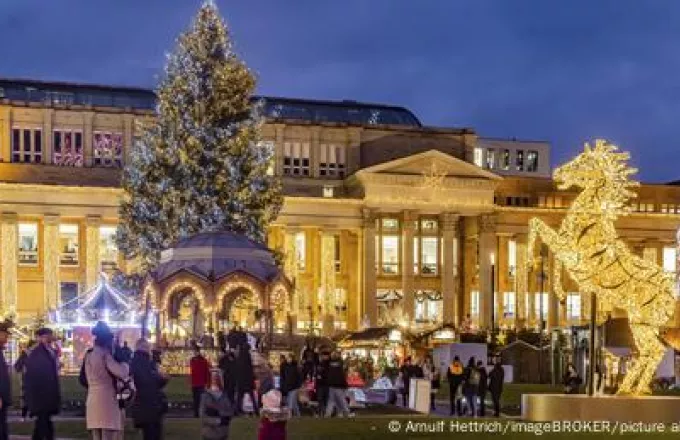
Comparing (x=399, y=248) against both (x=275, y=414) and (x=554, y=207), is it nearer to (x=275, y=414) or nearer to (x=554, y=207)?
(x=554, y=207)

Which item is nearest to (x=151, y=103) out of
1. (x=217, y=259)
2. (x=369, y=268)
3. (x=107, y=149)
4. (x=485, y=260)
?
(x=107, y=149)

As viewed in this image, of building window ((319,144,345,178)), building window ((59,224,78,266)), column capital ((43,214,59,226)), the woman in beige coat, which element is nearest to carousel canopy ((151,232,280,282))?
the woman in beige coat

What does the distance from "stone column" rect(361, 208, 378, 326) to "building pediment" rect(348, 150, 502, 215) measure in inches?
61.2

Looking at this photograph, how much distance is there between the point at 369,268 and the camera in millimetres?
108375

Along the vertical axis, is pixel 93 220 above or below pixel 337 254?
above

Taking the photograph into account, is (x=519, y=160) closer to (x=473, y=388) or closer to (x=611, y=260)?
(x=473, y=388)

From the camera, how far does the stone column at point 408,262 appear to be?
10900cm

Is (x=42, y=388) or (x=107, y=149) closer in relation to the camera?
(x=42, y=388)

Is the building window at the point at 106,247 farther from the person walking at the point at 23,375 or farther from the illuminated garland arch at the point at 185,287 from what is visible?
the person walking at the point at 23,375

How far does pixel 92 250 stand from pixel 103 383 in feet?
281

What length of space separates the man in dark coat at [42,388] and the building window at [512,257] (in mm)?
98771

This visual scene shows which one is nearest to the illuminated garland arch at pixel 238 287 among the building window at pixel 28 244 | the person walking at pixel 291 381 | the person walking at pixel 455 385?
the person walking at pixel 455 385

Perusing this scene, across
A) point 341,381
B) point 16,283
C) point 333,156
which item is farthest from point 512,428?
point 333,156

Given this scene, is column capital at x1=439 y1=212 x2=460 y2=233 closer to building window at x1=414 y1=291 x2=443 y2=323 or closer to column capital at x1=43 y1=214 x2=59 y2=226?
building window at x1=414 y1=291 x2=443 y2=323
